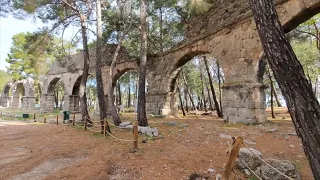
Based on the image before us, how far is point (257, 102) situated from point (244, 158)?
4.57 meters

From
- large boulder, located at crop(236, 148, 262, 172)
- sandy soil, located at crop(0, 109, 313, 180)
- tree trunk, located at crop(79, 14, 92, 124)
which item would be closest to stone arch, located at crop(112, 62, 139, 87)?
tree trunk, located at crop(79, 14, 92, 124)

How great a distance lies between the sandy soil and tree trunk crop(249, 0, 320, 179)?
1.87m

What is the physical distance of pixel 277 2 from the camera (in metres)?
7.46

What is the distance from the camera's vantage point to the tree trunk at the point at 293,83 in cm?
208

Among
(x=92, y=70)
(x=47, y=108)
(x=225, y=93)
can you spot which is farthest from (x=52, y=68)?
(x=225, y=93)

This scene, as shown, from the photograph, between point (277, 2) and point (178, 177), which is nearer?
point (178, 177)

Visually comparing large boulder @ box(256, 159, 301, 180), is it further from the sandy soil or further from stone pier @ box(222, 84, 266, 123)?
stone pier @ box(222, 84, 266, 123)

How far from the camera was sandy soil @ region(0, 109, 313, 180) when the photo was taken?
3.96 metres

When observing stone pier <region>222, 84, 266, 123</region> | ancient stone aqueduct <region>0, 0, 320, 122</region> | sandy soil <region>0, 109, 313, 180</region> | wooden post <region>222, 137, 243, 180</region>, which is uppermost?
ancient stone aqueduct <region>0, 0, 320, 122</region>

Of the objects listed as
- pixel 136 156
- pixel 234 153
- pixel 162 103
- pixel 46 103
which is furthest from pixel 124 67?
pixel 234 153

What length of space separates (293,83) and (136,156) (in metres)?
3.54

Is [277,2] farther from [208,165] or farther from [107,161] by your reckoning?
[107,161]

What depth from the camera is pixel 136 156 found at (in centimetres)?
482

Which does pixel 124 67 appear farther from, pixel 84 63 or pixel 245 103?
pixel 245 103
